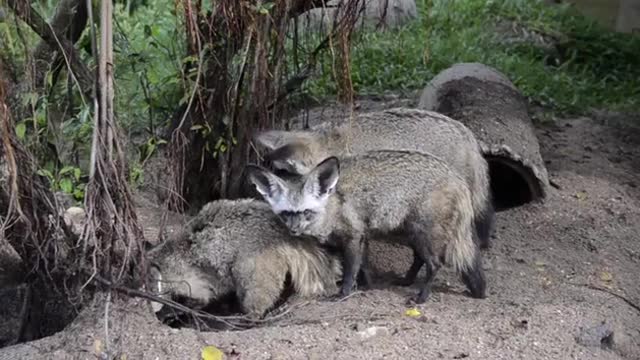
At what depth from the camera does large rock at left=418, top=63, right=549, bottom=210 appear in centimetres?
674

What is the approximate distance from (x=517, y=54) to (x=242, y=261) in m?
5.28

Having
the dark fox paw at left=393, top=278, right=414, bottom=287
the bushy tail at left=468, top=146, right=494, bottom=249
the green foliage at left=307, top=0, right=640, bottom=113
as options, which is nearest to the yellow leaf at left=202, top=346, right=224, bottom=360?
the dark fox paw at left=393, top=278, right=414, bottom=287

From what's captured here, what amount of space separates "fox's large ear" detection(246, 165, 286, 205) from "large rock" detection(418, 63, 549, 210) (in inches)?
68.8

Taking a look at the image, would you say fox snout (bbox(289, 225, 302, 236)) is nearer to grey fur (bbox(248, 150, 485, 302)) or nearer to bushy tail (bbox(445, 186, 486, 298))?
grey fur (bbox(248, 150, 485, 302))

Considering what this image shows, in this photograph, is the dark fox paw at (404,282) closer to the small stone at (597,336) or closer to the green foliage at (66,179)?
Answer: the small stone at (597,336)

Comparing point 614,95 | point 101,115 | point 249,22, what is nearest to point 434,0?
point 614,95

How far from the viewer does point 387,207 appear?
220 inches

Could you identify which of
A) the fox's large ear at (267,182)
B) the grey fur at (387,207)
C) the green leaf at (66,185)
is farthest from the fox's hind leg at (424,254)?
the green leaf at (66,185)

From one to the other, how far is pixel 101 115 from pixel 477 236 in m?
2.32

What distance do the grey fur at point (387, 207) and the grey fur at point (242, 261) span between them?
14cm

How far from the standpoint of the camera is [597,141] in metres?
8.09

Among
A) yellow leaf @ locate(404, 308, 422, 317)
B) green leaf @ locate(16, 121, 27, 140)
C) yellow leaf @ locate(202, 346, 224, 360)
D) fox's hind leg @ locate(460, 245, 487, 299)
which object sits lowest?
yellow leaf @ locate(202, 346, 224, 360)

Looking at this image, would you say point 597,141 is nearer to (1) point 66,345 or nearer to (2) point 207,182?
(2) point 207,182

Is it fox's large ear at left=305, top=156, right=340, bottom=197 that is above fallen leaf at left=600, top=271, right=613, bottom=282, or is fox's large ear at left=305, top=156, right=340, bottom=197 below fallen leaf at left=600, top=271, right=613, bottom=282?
above
